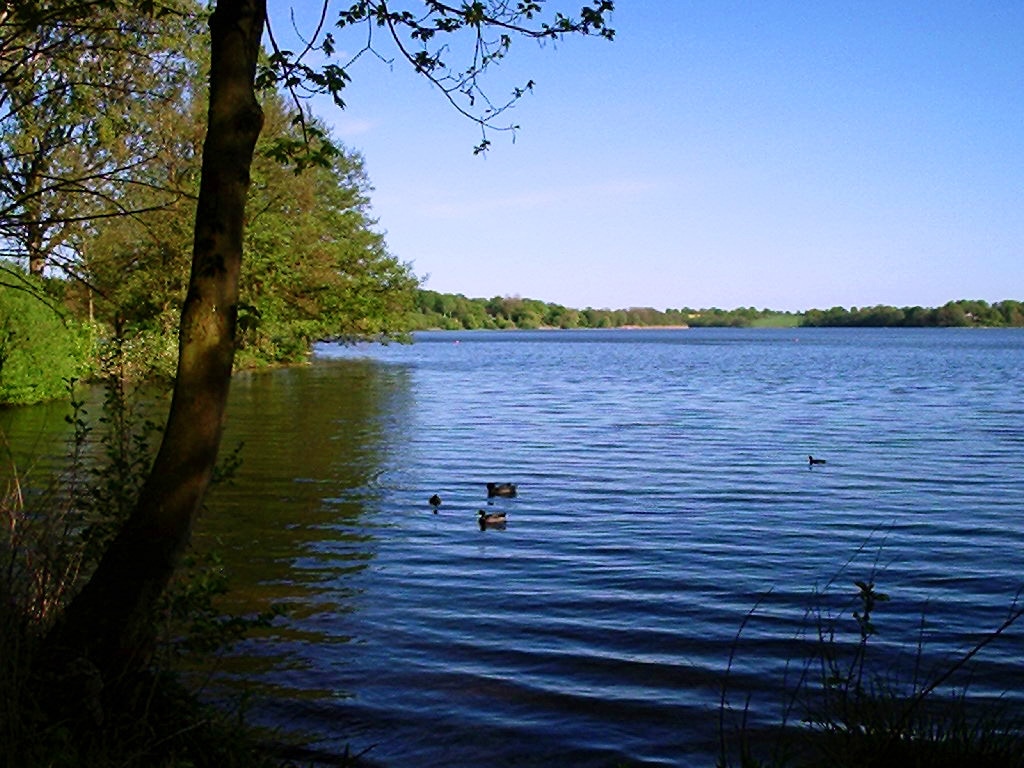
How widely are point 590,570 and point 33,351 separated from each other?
2105cm

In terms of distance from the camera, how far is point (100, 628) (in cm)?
505

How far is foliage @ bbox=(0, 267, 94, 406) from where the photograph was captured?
2641 centimetres

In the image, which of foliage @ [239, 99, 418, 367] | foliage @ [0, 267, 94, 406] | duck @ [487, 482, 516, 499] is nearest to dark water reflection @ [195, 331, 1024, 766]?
duck @ [487, 482, 516, 499]

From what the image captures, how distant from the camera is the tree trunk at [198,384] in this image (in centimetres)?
502

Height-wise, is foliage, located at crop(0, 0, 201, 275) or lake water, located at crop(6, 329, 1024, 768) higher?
foliage, located at crop(0, 0, 201, 275)

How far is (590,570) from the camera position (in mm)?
11750

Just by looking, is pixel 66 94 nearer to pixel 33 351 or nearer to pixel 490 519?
pixel 490 519

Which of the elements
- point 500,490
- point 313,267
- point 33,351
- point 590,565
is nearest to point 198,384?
point 590,565

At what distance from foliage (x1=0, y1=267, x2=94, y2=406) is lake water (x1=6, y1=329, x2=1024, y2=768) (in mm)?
5776

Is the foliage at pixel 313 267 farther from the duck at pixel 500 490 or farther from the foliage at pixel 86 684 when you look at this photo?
the foliage at pixel 86 684

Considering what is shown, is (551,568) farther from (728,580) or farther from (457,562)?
(728,580)

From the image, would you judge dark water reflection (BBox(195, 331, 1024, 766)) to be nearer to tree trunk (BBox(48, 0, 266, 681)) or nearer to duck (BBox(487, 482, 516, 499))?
duck (BBox(487, 482, 516, 499))

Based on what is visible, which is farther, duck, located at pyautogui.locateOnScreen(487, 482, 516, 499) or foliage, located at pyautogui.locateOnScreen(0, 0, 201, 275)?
duck, located at pyautogui.locateOnScreen(487, 482, 516, 499)

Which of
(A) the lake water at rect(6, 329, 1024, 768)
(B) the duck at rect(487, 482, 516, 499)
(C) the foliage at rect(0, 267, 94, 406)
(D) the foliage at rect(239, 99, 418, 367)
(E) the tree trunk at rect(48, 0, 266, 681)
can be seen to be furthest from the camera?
(D) the foliage at rect(239, 99, 418, 367)
